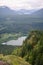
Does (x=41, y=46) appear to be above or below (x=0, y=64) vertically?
below

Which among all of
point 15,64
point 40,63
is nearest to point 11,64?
→ point 15,64

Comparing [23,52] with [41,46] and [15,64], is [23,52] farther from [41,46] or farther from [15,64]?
[15,64]

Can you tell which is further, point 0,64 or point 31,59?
point 31,59

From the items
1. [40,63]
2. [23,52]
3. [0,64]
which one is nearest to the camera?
[0,64]

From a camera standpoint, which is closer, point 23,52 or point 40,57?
point 40,57

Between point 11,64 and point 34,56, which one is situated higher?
point 11,64

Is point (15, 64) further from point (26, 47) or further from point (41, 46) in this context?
point (26, 47)

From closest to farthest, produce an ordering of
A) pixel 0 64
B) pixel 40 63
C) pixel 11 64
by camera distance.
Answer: pixel 0 64, pixel 11 64, pixel 40 63

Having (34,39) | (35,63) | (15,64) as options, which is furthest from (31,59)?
(15,64)

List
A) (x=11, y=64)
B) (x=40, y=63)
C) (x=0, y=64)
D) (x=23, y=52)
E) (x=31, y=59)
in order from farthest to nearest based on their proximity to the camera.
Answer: (x=23, y=52), (x=31, y=59), (x=40, y=63), (x=11, y=64), (x=0, y=64)
